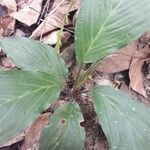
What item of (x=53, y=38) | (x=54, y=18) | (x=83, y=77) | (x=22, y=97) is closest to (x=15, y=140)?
(x=22, y=97)

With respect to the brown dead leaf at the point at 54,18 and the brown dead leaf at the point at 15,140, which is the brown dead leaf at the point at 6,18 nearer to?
the brown dead leaf at the point at 54,18

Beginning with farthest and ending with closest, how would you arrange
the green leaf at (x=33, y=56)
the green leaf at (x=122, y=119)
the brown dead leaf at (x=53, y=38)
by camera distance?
1. the brown dead leaf at (x=53, y=38)
2. the green leaf at (x=33, y=56)
3. the green leaf at (x=122, y=119)

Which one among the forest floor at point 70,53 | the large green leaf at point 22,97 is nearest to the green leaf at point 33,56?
the large green leaf at point 22,97

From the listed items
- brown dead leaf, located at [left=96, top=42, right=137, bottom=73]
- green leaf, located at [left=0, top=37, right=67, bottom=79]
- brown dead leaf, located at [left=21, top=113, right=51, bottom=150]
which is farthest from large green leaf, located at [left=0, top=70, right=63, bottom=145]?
brown dead leaf, located at [left=96, top=42, right=137, bottom=73]

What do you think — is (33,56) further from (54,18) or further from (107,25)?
(54,18)

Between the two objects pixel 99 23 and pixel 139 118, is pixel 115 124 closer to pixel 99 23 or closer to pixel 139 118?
pixel 139 118
